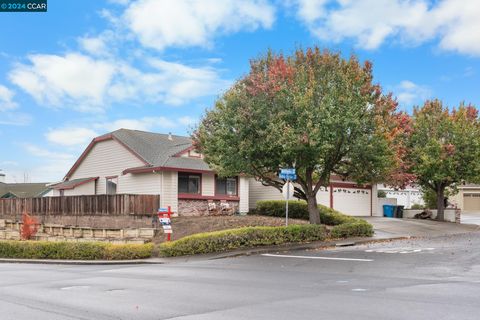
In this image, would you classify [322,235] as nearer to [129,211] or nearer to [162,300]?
[129,211]

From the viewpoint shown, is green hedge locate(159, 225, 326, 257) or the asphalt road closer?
the asphalt road

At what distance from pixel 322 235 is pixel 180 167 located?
10832 millimetres

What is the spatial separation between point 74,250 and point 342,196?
2174cm

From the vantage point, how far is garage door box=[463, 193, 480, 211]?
6062 centimetres

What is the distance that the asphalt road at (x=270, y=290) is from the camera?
27.6 feet

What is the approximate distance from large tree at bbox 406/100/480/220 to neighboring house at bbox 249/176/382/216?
19.6 feet

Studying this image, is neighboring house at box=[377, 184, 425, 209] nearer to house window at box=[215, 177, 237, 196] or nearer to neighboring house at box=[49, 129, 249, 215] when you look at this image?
house window at box=[215, 177, 237, 196]

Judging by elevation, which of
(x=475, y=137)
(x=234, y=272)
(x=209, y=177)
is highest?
(x=475, y=137)

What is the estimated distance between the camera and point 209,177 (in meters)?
32.9

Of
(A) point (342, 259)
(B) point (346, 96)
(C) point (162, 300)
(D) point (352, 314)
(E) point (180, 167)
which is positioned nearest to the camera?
(D) point (352, 314)

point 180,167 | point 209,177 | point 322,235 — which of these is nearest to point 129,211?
Result: point 180,167

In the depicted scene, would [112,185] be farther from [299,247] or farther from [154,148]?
[299,247]

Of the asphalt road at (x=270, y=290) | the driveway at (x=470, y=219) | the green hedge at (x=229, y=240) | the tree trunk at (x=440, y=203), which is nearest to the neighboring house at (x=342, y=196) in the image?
the tree trunk at (x=440, y=203)

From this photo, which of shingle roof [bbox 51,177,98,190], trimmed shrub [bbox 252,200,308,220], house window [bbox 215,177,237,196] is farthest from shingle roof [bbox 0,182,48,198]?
trimmed shrub [bbox 252,200,308,220]
